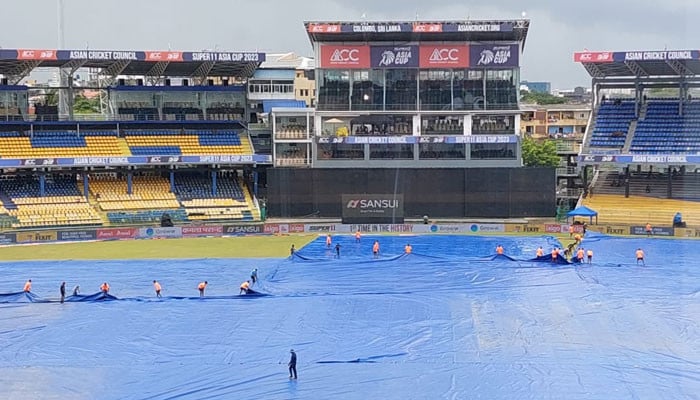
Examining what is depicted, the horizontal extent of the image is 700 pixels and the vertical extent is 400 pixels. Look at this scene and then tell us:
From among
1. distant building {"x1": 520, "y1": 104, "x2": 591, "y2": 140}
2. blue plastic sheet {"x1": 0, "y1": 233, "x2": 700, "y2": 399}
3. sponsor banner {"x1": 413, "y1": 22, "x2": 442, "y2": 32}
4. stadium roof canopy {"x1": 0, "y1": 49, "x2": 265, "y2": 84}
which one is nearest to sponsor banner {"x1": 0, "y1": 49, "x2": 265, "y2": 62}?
stadium roof canopy {"x1": 0, "y1": 49, "x2": 265, "y2": 84}

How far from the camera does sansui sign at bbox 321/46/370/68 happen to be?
5847 centimetres

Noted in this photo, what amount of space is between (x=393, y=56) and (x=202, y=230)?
19.5 m

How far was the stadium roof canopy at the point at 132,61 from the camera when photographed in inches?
2164

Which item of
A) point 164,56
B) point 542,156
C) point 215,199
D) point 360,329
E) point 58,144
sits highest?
point 164,56

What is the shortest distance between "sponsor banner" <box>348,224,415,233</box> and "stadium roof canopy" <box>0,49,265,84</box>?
15355mm

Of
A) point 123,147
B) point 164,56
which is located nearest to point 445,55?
point 164,56

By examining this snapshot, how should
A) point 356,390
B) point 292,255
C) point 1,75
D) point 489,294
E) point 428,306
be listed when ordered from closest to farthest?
1. point 356,390
2. point 428,306
3. point 489,294
4. point 292,255
5. point 1,75

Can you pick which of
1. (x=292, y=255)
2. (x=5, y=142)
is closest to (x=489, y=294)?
(x=292, y=255)

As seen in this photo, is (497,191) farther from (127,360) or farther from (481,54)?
(127,360)

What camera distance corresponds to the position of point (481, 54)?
57812 mm

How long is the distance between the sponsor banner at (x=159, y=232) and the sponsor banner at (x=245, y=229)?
328cm

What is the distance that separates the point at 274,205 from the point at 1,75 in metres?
24.5

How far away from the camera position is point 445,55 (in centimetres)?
5794

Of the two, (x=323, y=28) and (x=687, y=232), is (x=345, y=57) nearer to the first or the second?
(x=323, y=28)
